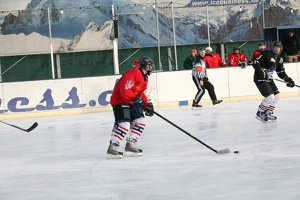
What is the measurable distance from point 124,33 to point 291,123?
332 inches

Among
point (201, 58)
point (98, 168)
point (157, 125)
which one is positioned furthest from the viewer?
point (201, 58)

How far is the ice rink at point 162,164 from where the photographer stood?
531cm

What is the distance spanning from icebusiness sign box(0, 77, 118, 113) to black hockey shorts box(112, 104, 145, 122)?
752cm

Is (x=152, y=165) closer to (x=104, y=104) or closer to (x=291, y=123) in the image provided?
(x=291, y=123)

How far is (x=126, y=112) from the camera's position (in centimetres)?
742

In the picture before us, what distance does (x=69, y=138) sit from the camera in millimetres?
9867

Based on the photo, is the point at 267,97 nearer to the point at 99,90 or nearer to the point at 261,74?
the point at 261,74

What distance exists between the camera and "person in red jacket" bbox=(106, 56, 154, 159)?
7.30 m

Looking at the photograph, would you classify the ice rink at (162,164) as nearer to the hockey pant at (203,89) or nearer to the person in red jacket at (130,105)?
the person in red jacket at (130,105)

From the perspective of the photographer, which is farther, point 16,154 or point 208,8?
point 208,8

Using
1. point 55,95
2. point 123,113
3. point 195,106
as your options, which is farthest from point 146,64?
point 55,95

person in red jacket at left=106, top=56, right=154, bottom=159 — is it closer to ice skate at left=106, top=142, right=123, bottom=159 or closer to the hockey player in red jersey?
ice skate at left=106, top=142, right=123, bottom=159

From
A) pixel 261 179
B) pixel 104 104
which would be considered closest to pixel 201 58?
pixel 104 104

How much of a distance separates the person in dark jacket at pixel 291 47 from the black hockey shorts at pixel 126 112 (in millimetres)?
10261
